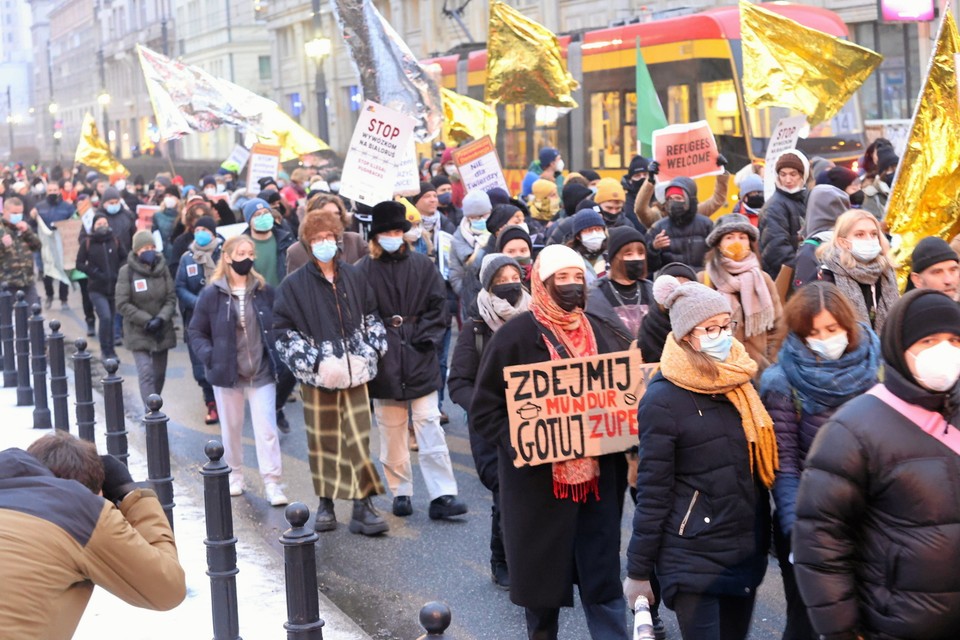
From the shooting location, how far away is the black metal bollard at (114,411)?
26.7 feet

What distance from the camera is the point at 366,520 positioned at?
7996mm

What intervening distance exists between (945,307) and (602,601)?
6.70 feet

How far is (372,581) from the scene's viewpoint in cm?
Answer: 719

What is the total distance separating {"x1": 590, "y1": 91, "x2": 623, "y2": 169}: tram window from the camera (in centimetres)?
2061

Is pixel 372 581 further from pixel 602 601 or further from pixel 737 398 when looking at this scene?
pixel 737 398

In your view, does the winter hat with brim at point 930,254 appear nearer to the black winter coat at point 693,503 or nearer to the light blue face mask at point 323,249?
the black winter coat at point 693,503

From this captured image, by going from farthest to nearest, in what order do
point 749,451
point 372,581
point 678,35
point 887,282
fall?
point 678,35
point 372,581
point 887,282
point 749,451

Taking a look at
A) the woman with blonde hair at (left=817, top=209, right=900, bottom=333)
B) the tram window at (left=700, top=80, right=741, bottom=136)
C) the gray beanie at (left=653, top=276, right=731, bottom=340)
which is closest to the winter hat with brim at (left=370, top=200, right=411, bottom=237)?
the woman with blonde hair at (left=817, top=209, right=900, bottom=333)

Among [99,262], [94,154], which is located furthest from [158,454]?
[94,154]

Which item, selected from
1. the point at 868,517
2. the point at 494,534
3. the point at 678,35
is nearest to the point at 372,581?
the point at 494,534

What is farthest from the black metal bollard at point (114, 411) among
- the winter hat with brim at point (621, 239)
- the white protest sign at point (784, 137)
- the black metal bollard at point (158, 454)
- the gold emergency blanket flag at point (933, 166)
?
the white protest sign at point (784, 137)

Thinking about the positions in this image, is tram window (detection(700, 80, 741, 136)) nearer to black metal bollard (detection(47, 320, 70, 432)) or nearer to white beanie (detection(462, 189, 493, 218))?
white beanie (detection(462, 189, 493, 218))

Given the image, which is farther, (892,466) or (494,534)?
(494,534)

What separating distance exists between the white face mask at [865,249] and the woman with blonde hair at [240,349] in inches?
150
